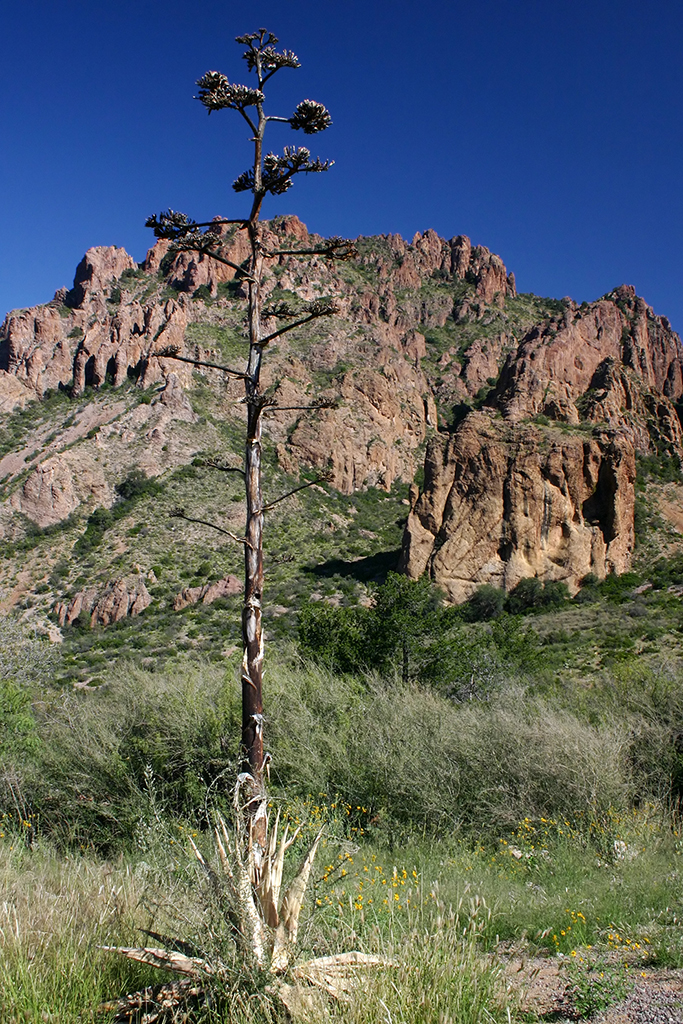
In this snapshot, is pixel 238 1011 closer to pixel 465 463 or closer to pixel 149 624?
pixel 149 624

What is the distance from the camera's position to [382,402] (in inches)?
2504

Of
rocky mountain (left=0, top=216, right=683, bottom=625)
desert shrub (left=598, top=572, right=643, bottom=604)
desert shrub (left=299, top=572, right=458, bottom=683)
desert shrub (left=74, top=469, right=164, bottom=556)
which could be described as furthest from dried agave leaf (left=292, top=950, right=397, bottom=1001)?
desert shrub (left=74, top=469, right=164, bottom=556)

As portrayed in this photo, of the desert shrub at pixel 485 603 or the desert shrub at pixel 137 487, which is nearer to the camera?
the desert shrub at pixel 485 603

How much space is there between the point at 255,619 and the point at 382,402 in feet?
202

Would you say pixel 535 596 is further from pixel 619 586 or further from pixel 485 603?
pixel 619 586

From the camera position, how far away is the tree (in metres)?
2.75

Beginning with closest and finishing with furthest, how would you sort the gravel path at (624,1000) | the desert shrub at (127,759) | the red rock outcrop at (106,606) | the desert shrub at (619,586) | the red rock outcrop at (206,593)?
the gravel path at (624,1000), the desert shrub at (127,759), the desert shrub at (619,586), the red rock outcrop at (106,606), the red rock outcrop at (206,593)

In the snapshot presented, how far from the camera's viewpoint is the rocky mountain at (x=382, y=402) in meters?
32.9

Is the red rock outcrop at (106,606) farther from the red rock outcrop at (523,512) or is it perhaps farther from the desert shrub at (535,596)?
the desert shrub at (535,596)

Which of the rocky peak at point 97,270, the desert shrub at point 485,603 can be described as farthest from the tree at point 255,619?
the rocky peak at point 97,270

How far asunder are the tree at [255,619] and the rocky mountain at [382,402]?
4.70 ft

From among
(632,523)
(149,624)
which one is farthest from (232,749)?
(632,523)

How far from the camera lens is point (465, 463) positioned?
3456cm

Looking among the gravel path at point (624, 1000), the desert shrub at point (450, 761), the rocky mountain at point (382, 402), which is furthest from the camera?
the rocky mountain at point (382, 402)
